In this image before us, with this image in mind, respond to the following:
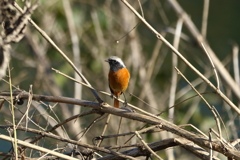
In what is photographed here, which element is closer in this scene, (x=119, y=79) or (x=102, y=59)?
(x=119, y=79)

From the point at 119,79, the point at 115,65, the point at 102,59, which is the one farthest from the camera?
the point at 102,59

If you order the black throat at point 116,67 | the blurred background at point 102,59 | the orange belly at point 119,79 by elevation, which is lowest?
the orange belly at point 119,79

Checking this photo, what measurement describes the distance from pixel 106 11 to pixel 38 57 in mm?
1386

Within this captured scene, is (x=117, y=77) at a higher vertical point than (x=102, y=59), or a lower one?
lower

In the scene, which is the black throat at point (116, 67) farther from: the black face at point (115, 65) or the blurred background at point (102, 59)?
the blurred background at point (102, 59)

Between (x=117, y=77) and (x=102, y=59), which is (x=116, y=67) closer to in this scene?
(x=117, y=77)

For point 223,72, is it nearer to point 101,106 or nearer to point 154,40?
point 101,106

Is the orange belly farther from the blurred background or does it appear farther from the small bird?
the blurred background

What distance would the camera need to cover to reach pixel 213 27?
840 cm

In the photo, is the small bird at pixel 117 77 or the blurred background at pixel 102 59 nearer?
the small bird at pixel 117 77

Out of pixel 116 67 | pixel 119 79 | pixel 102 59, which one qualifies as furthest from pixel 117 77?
pixel 102 59

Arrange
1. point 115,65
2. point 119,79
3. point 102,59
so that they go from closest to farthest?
point 119,79 → point 115,65 → point 102,59

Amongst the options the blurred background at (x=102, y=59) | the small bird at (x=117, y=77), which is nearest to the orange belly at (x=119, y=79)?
the small bird at (x=117, y=77)

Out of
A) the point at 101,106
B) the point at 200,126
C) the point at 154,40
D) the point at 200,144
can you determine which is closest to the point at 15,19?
the point at 101,106
